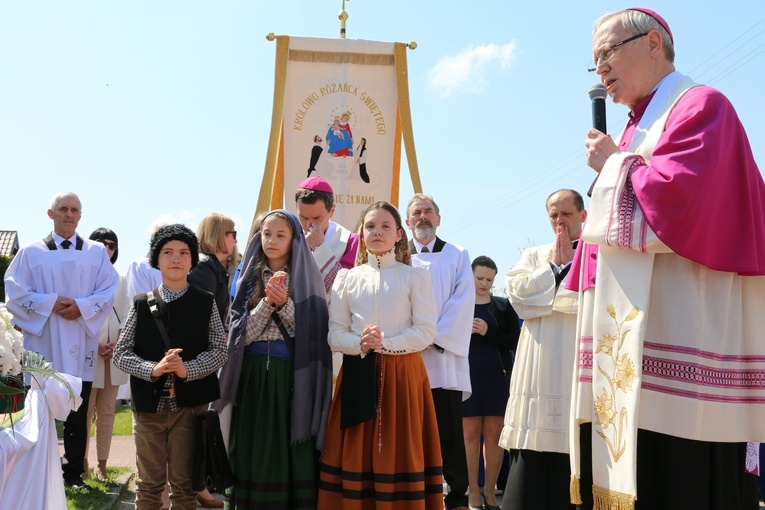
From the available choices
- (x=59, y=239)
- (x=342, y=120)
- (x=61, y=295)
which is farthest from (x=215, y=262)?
(x=342, y=120)

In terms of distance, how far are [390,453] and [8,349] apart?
2.31 metres

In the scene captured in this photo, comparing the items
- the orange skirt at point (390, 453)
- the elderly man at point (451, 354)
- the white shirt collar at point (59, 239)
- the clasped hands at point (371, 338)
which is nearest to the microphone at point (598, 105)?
the clasped hands at point (371, 338)

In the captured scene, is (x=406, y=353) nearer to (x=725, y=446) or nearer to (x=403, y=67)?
(x=725, y=446)

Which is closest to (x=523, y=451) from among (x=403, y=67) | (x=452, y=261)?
(x=452, y=261)

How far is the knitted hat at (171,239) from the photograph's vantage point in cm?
509

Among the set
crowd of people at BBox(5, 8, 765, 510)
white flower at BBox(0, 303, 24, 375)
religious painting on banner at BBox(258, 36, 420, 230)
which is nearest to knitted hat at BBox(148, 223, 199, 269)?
crowd of people at BBox(5, 8, 765, 510)

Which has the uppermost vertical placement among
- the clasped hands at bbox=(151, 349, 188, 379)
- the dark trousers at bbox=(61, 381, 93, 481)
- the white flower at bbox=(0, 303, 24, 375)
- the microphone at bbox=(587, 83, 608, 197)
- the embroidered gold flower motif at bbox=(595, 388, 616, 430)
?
the microphone at bbox=(587, 83, 608, 197)

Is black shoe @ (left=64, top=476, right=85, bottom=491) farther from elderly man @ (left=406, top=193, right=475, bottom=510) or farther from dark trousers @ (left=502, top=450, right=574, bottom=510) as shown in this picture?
dark trousers @ (left=502, top=450, right=574, bottom=510)

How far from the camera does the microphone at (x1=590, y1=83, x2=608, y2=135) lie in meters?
3.22

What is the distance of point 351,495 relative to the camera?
4.57 metres

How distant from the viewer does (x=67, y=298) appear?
22.2ft

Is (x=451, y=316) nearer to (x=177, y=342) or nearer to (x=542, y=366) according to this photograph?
(x=542, y=366)

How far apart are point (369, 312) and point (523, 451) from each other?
1256 mm

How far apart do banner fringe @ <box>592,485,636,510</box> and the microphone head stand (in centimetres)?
156
